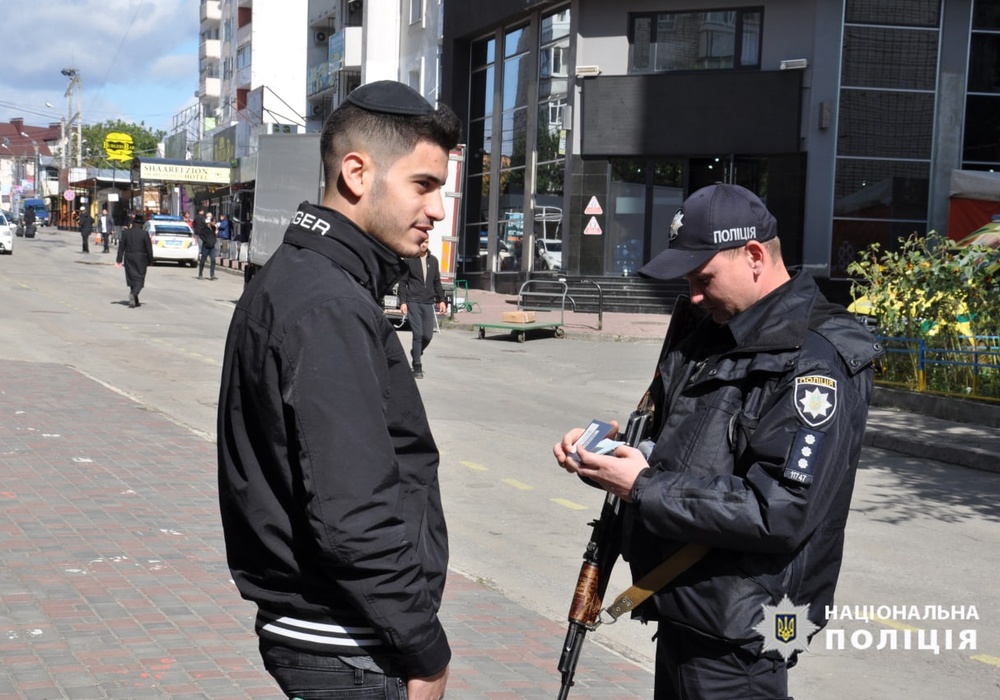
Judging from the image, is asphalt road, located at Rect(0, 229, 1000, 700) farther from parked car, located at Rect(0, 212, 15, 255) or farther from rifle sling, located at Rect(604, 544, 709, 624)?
parked car, located at Rect(0, 212, 15, 255)

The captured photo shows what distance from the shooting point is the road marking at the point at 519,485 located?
29.5ft

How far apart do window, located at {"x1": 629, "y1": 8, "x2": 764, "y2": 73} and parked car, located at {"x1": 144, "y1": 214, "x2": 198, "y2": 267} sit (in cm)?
1850

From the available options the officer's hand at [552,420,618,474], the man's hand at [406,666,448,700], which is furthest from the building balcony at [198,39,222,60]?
the man's hand at [406,666,448,700]

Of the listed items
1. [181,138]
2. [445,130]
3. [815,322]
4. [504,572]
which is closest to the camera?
[445,130]

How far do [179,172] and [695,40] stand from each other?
3221cm

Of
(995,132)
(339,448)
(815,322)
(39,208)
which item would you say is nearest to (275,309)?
(339,448)

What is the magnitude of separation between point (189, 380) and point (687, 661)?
39.4 ft

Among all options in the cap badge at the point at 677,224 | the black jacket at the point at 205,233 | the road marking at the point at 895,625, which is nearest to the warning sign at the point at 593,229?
the black jacket at the point at 205,233

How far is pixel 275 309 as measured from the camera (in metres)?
2.24

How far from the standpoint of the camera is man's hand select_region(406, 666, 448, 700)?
2.28m

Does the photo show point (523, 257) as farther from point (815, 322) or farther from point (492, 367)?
point (815, 322)

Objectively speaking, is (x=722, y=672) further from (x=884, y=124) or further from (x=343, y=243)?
(x=884, y=124)

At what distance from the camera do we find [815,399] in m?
2.65

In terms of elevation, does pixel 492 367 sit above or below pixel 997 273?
below
